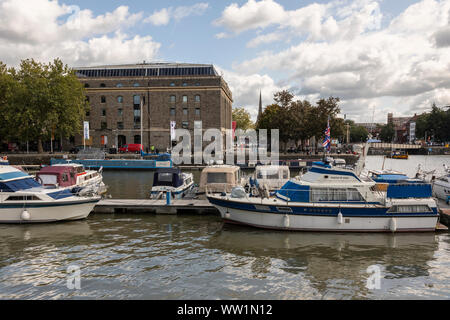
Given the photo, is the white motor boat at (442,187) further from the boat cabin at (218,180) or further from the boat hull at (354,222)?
the boat cabin at (218,180)

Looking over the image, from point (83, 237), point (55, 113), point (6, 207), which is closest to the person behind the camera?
point (83, 237)

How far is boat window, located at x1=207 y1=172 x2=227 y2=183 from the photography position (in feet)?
71.8

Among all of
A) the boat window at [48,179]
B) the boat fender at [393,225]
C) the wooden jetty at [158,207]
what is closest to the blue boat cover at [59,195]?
the wooden jetty at [158,207]

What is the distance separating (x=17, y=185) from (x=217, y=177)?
38.1ft

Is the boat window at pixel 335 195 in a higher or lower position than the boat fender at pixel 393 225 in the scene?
higher

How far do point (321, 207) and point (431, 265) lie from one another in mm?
5111

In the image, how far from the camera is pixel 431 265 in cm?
1320

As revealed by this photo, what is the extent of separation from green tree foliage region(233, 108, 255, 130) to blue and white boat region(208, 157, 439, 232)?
371 ft

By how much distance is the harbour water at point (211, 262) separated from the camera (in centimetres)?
1082

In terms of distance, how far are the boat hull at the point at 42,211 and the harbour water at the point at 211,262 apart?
494 millimetres

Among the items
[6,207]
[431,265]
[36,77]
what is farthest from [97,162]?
[431,265]

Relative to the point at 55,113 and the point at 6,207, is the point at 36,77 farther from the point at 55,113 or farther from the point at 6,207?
the point at 6,207

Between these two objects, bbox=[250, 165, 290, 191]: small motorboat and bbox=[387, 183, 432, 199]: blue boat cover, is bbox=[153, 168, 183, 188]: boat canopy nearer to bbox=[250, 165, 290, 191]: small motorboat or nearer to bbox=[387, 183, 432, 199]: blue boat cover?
bbox=[250, 165, 290, 191]: small motorboat

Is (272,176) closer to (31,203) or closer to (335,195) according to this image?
(335,195)
